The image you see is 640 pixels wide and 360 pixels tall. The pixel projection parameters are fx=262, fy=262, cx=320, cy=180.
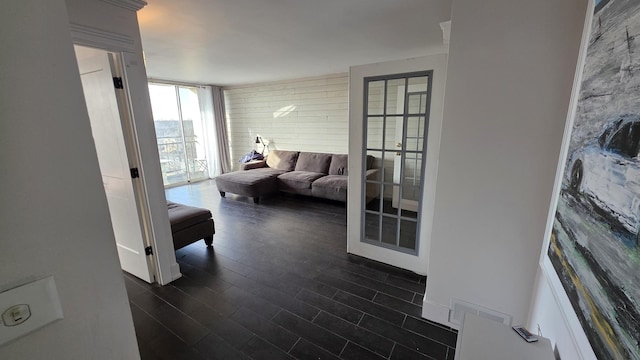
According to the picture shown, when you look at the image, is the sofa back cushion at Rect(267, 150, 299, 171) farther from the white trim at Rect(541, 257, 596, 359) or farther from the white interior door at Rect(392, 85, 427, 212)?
the white trim at Rect(541, 257, 596, 359)

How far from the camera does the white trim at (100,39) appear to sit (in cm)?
169

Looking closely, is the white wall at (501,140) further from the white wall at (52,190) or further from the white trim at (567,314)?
the white wall at (52,190)

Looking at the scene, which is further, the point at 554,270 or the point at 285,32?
the point at 285,32

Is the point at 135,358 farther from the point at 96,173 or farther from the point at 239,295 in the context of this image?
the point at 239,295

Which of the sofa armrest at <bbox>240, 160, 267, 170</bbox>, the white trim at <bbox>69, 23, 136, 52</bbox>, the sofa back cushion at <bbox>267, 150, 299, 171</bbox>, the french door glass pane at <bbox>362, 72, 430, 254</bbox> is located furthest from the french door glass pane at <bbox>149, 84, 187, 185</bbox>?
the french door glass pane at <bbox>362, 72, 430, 254</bbox>

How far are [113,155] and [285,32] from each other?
1925mm

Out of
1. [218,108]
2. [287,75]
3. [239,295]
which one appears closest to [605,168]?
[239,295]

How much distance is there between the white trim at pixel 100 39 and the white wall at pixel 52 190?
156cm

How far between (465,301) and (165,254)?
8.11 feet

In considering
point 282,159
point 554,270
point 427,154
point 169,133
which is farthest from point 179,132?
point 554,270

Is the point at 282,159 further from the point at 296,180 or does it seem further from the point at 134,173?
the point at 134,173

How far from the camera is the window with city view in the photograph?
580cm

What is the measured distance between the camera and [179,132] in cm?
621

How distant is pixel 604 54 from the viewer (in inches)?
32.5
